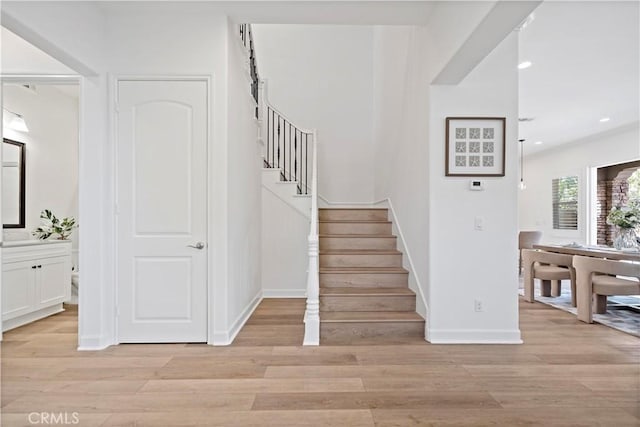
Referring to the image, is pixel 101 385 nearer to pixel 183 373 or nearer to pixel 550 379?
pixel 183 373

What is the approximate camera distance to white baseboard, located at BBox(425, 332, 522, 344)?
3.42 meters

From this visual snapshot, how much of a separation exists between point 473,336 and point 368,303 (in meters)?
1.01

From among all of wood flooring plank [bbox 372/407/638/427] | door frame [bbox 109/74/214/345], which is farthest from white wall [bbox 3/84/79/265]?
wood flooring plank [bbox 372/407/638/427]

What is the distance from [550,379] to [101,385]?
10.3 feet

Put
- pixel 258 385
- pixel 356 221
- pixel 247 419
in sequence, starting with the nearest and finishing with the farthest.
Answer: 1. pixel 247 419
2. pixel 258 385
3. pixel 356 221

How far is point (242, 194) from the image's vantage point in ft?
13.1

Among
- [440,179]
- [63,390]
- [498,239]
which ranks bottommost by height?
[63,390]

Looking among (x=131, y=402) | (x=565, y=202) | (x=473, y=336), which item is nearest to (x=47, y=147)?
(x=131, y=402)

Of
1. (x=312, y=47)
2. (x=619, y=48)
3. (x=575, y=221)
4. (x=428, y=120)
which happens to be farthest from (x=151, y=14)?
(x=575, y=221)

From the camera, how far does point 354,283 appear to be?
415 centimetres

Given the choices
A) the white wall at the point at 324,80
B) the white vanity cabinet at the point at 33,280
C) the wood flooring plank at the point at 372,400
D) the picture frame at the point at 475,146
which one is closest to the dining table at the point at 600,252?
the picture frame at the point at 475,146

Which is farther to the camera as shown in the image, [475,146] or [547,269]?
[547,269]

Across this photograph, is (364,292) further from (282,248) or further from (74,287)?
(74,287)

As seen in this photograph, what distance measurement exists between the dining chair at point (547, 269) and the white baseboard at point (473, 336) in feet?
6.73
